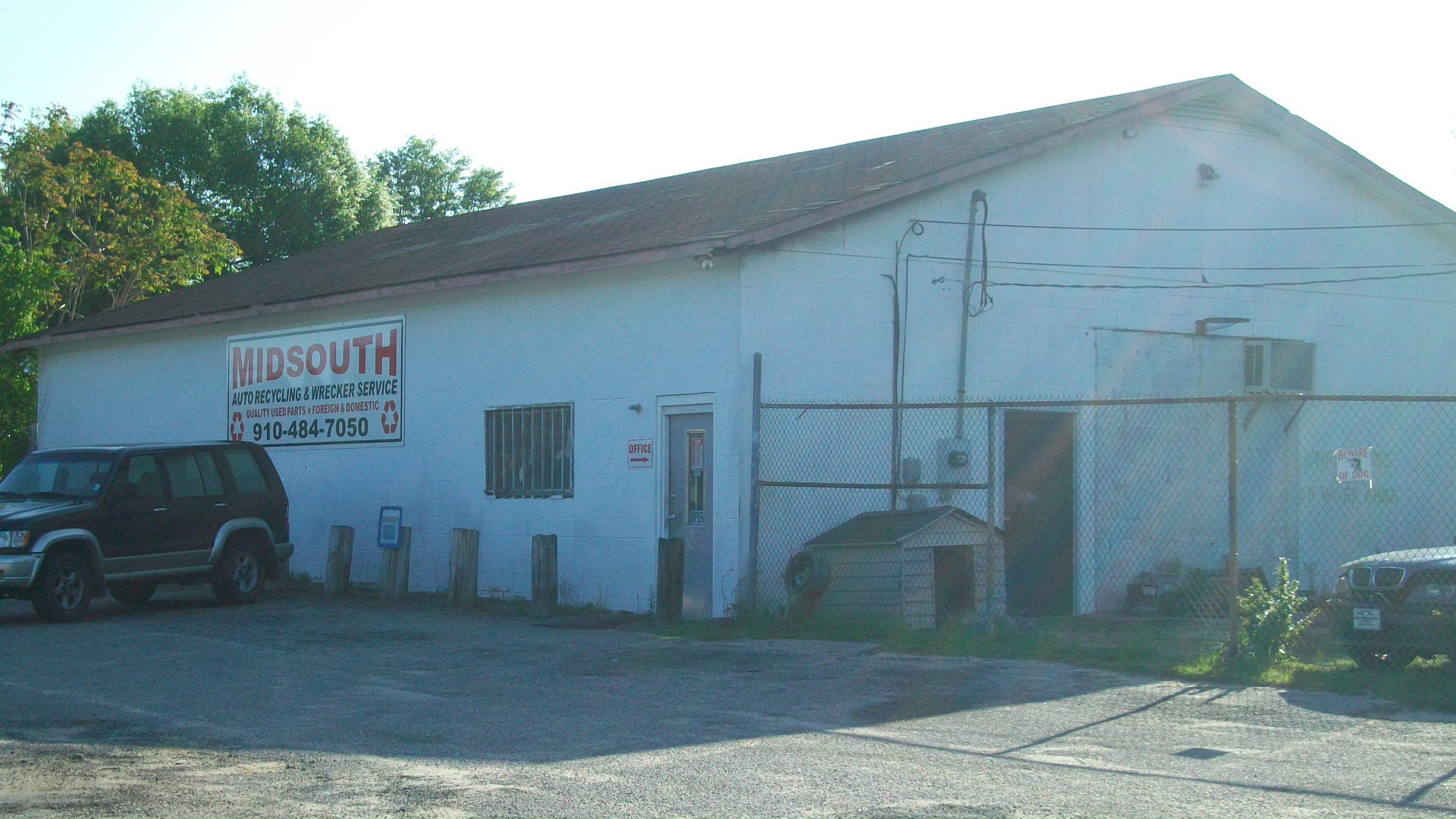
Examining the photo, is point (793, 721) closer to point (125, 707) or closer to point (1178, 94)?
point (125, 707)

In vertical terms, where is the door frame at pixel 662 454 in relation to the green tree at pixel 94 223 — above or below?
below

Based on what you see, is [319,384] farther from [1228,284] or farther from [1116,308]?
→ [1228,284]

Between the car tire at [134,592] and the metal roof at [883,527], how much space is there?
7723 millimetres

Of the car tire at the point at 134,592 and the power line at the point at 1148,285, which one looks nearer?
the power line at the point at 1148,285

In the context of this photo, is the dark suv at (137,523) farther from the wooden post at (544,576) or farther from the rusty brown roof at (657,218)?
the wooden post at (544,576)

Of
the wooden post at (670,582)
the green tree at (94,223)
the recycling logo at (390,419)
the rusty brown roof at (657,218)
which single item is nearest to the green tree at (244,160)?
the green tree at (94,223)

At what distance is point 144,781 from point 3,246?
25.1 metres

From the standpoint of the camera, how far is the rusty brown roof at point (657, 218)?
14.8m

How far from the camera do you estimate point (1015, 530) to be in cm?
1596

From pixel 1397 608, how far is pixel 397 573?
1086 cm

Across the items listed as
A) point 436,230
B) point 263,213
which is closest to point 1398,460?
point 436,230

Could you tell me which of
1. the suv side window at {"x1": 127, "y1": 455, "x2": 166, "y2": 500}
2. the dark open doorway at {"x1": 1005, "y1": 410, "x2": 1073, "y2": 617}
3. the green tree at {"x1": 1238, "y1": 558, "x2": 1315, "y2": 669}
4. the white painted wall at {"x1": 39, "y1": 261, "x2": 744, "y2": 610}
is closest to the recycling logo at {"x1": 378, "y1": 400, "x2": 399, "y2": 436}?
the white painted wall at {"x1": 39, "y1": 261, "x2": 744, "y2": 610}

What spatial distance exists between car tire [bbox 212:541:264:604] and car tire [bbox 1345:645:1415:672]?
11625mm

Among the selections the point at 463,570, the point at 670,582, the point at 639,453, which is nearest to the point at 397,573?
the point at 463,570
